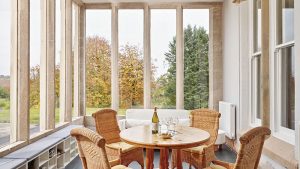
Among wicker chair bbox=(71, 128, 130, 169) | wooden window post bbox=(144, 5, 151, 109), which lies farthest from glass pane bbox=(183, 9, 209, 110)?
wicker chair bbox=(71, 128, 130, 169)

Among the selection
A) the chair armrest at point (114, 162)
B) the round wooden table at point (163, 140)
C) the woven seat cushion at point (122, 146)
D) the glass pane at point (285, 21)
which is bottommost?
the chair armrest at point (114, 162)

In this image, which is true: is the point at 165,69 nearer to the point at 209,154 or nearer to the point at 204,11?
the point at 204,11

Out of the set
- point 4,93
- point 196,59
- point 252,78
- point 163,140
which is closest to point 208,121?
point 252,78

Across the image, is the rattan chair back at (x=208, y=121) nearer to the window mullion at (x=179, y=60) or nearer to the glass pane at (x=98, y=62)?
the window mullion at (x=179, y=60)

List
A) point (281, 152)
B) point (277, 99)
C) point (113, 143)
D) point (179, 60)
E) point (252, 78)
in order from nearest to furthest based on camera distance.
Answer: point (281, 152)
point (277, 99)
point (113, 143)
point (252, 78)
point (179, 60)

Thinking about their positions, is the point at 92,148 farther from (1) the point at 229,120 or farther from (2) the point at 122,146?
(1) the point at 229,120

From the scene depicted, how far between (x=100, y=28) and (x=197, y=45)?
240 cm

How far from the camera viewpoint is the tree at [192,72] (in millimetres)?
6480

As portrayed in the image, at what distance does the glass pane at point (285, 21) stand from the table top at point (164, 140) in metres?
1.54

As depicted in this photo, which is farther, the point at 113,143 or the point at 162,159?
the point at 113,143

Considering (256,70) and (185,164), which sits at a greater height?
(256,70)

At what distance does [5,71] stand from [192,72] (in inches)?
165

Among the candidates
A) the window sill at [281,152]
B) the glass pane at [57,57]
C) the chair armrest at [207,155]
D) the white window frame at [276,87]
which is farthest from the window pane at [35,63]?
the white window frame at [276,87]

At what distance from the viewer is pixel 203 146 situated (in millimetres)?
3666
